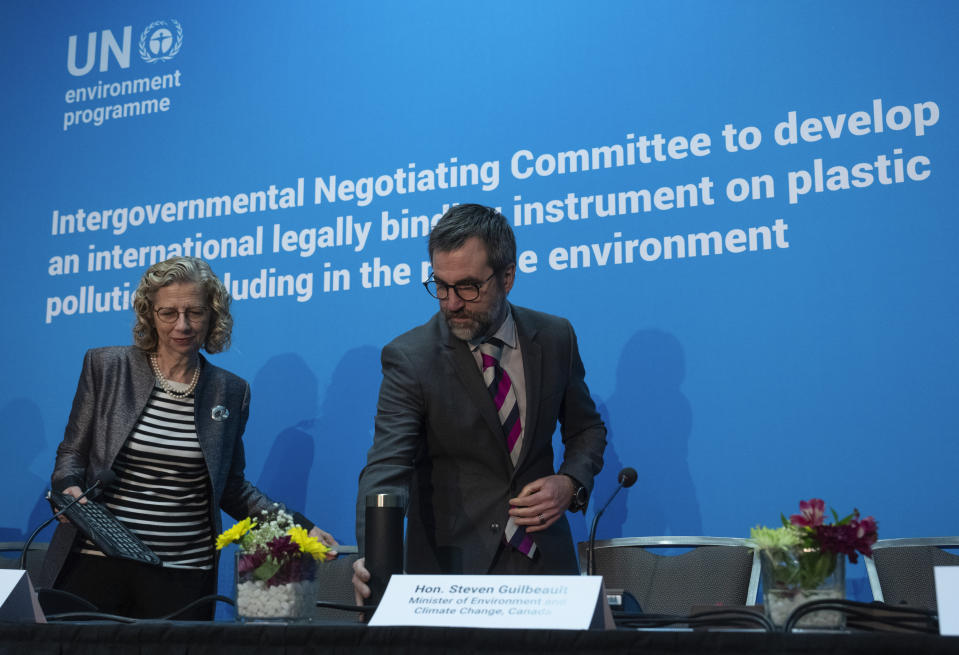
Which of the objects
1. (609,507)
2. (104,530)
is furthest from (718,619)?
(609,507)

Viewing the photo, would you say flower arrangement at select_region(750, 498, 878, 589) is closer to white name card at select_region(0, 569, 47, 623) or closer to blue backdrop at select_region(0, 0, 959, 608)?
white name card at select_region(0, 569, 47, 623)

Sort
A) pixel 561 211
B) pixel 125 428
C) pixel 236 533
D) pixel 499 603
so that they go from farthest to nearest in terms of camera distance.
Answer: pixel 561 211, pixel 125 428, pixel 236 533, pixel 499 603

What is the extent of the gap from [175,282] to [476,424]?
3.64ft

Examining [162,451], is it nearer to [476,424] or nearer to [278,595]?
[476,424]

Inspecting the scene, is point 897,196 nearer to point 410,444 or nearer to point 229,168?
point 410,444

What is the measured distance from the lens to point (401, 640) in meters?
1.27

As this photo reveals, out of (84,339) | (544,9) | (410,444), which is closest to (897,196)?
(544,9)

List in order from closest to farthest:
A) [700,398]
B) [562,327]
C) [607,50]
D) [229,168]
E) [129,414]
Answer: [562,327] → [129,414] → [700,398] → [607,50] → [229,168]

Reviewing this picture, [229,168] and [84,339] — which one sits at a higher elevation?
[229,168]

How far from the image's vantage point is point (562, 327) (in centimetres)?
262

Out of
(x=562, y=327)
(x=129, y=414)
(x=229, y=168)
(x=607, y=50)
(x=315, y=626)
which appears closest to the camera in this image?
(x=315, y=626)

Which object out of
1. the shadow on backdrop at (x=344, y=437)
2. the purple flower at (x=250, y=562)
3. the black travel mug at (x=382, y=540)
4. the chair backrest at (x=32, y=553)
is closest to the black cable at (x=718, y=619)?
the black travel mug at (x=382, y=540)

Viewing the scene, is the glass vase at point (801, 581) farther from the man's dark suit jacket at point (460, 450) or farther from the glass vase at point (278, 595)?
the man's dark suit jacket at point (460, 450)

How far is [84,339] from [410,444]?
2122mm
